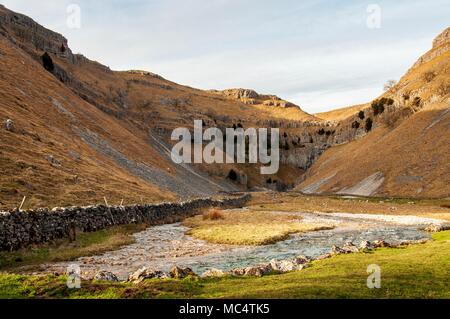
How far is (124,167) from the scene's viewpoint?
88938 mm

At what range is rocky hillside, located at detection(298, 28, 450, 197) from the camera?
336 feet

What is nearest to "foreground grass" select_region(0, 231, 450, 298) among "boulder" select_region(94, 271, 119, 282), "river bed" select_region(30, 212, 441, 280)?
"boulder" select_region(94, 271, 119, 282)

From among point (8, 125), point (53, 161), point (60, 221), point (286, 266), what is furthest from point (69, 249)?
point (8, 125)

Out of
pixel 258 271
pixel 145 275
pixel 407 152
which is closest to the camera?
pixel 145 275

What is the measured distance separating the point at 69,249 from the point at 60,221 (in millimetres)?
2977

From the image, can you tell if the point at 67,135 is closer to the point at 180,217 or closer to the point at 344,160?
the point at 180,217

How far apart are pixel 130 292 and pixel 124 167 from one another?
3003 inches

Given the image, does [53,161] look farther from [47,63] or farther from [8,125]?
Answer: [47,63]

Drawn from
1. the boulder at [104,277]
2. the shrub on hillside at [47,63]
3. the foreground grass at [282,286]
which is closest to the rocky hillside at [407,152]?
the foreground grass at [282,286]

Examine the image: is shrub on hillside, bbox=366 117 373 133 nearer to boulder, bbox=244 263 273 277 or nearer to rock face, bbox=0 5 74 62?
rock face, bbox=0 5 74 62

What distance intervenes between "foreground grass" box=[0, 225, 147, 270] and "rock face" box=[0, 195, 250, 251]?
2.24ft

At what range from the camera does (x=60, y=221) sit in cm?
3369

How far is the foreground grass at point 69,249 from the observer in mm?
26873

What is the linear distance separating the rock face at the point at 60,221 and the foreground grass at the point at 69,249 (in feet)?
2.24
